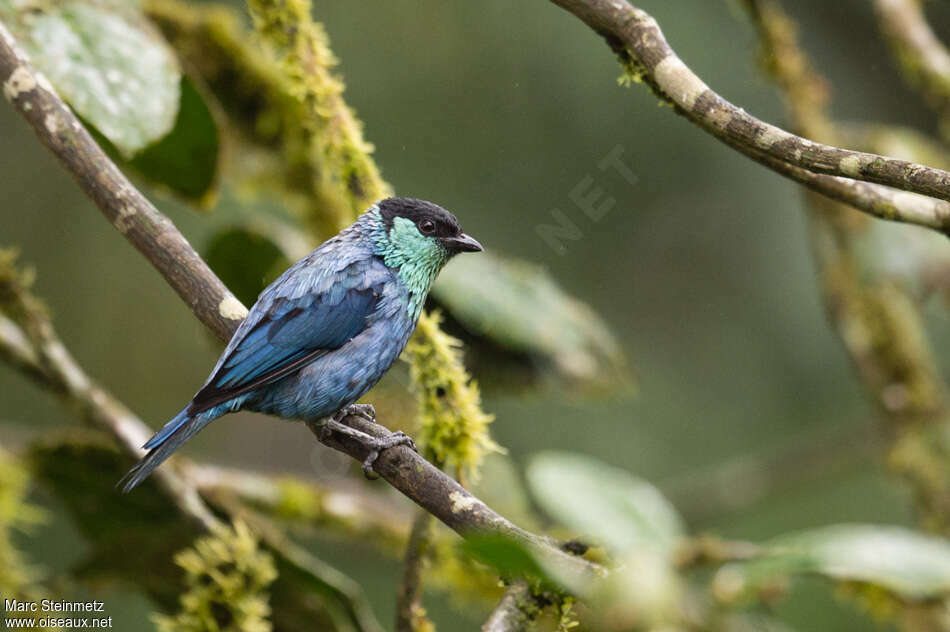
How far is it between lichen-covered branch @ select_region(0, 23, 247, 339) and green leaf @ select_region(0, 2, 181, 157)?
0.31 meters

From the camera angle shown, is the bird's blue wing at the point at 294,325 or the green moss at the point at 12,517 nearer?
the bird's blue wing at the point at 294,325

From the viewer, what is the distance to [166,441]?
2.53 metres

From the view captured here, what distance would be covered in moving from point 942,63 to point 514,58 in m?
2.55

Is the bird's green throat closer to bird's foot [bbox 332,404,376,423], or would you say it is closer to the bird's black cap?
the bird's black cap

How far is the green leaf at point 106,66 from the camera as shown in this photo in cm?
283

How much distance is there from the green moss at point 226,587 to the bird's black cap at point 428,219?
1.01 metres

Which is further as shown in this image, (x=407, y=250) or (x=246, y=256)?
(x=246, y=256)

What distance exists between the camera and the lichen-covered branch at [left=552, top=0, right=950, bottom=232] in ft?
6.36

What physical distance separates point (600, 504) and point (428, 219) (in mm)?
977

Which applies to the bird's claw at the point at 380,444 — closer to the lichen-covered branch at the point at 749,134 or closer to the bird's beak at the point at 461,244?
the bird's beak at the point at 461,244

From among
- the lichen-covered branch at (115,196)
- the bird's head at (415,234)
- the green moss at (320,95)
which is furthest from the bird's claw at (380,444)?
the green moss at (320,95)

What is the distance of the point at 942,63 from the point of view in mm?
4297

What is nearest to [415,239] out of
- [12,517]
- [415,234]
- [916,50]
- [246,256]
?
[415,234]

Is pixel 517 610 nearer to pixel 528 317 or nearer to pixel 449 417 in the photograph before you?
pixel 449 417
